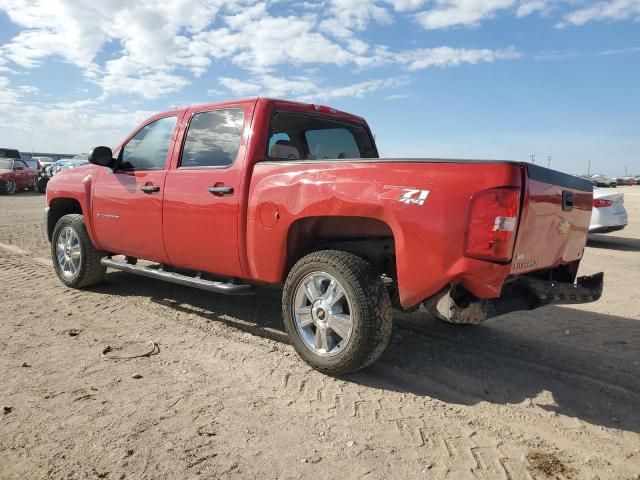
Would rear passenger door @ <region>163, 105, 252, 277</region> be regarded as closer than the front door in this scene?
Yes

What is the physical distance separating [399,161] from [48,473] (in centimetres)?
250

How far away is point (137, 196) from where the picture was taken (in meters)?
4.91

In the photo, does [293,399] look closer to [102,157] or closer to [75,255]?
[102,157]

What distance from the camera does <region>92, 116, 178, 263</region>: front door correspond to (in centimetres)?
477

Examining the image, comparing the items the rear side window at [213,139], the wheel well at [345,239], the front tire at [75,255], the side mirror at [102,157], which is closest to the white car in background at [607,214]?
the wheel well at [345,239]

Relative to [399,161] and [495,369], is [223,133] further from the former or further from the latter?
[495,369]

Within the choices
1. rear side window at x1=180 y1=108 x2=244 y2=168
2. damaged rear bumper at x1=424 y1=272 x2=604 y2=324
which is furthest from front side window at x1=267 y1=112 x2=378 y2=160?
damaged rear bumper at x1=424 y1=272 x2=604 y2=324

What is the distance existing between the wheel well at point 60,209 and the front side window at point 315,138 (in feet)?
10.1

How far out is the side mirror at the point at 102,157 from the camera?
5.09 m

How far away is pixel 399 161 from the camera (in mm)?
3135

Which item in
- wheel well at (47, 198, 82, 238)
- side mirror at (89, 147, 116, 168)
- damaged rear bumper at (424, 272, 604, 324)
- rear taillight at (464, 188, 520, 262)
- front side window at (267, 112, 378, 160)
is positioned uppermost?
front side window at (267, 112, 378, 160)

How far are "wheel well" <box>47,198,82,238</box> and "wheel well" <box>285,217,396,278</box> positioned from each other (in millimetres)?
3555

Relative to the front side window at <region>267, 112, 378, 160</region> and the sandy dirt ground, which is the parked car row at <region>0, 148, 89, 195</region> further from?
the front side window at <region>267, 112, 378, 160</region>

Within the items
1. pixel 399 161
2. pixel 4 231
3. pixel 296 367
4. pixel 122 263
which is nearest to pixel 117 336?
pixel 122 263
